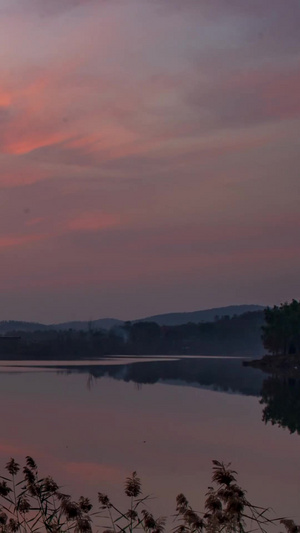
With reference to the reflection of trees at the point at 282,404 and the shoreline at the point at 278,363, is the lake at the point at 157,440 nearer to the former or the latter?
the reflection of trees at the point at 282,404

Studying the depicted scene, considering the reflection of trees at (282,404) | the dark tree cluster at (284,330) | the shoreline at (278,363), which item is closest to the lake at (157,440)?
the reflection of trees at (282,404)

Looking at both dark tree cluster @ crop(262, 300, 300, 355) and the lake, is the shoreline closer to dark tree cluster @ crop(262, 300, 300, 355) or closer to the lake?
dark tree cluster @ crop(262, 300, 300, 355)

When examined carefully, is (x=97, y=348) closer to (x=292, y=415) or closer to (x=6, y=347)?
(x=6, y=347)

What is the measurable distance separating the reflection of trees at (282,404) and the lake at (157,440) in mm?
99

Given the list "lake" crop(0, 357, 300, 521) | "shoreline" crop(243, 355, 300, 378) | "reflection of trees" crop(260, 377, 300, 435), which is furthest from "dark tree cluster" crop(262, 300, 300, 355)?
"lake" crop(0, 357, 300, 521)

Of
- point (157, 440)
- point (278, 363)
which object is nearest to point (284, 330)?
point (278, 363)

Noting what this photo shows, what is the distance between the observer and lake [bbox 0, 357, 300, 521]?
19.1m

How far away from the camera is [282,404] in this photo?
145ft

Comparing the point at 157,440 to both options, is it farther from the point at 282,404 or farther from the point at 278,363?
the point at 278,363

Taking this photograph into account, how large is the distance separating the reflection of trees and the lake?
0.10 meters

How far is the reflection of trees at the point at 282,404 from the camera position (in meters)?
35.4

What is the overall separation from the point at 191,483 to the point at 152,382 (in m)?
43.9

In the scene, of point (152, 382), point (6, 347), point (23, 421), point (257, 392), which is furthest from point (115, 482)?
point (6, 347)

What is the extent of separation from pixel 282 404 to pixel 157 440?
1825cm
